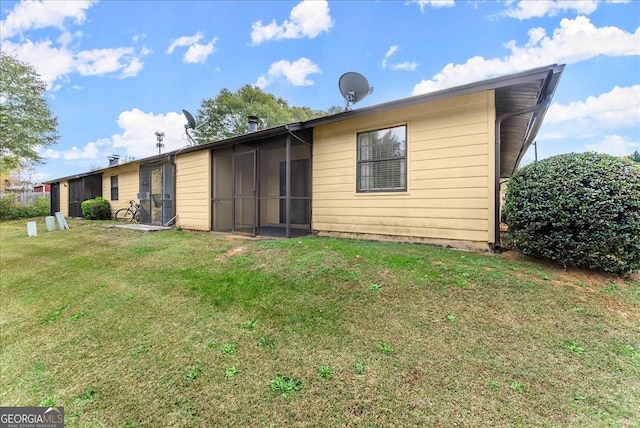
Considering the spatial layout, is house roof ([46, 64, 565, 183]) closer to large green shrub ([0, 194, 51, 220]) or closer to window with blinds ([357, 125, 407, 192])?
window with blinds ([357, 125, 407, 192])

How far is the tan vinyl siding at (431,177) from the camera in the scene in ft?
16.0

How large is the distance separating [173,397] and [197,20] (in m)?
14.6

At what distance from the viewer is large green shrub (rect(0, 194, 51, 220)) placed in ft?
59.5

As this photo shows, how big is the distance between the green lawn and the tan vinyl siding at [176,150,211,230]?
14.5ft

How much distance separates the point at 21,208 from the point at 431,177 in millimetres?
25235

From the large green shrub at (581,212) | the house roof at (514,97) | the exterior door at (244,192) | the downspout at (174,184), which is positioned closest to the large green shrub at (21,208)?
the downspout at (174,184)

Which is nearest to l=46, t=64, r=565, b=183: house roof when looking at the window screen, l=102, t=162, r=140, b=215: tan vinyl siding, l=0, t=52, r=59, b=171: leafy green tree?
l=102, t=162, r=140, b=215: tan vinyl siding

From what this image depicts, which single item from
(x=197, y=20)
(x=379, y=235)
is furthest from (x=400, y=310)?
(x=197, y=20)

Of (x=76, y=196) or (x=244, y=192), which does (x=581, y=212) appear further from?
(x=76, y=196)

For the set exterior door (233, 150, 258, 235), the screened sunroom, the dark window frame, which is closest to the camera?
the screened sunroom

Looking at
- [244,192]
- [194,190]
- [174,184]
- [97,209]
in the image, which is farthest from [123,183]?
[244,192]

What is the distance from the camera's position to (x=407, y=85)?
1770 centimetres

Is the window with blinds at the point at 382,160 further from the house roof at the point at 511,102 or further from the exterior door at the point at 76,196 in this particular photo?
the exterior door at the point at 76,196

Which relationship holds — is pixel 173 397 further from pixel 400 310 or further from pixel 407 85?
pixel 407 85
